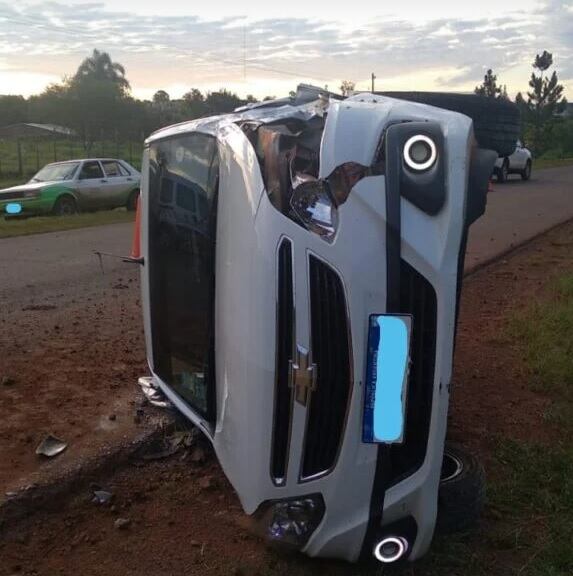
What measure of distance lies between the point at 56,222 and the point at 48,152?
29264 millimetres

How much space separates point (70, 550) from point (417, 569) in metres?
1.34

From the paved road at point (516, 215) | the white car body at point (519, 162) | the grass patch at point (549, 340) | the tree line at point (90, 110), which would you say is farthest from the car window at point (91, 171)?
the tree line at point (90, 110)

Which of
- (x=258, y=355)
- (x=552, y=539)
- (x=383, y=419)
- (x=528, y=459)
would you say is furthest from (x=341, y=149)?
(x=528, y=459)

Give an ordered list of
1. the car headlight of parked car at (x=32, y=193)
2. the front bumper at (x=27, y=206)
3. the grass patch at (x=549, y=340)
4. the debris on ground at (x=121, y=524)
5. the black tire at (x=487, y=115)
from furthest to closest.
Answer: the car headlight of parked car at (x=32, y=193), the front bumper at (x=27, y=206), the grass patch at (x=549, y=340), the black tire at (x=487, y=115), the debris on ground at (x=121, y=524)

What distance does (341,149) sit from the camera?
2412 mm

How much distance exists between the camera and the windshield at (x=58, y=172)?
1733cm

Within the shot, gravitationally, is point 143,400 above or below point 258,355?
below

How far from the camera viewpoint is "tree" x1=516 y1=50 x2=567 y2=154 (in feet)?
164

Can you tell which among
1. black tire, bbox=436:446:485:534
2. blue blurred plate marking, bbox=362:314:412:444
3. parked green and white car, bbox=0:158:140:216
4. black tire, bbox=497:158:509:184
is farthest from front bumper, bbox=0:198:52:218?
black tire, bbox=497:158:509:184

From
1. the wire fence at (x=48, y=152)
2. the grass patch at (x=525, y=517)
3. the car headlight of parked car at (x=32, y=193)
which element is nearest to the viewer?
the grass patch at (x=525, y=517)

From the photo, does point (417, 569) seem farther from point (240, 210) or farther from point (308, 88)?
point (308, 88)

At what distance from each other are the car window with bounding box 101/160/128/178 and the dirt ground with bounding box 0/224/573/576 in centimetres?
1191

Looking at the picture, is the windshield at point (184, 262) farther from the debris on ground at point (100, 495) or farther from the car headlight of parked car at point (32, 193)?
the car headlight of parked car at point (32, 193)

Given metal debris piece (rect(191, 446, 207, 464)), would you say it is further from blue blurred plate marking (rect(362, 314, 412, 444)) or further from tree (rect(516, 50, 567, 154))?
tree (rect(516, 50, 567, 154))
